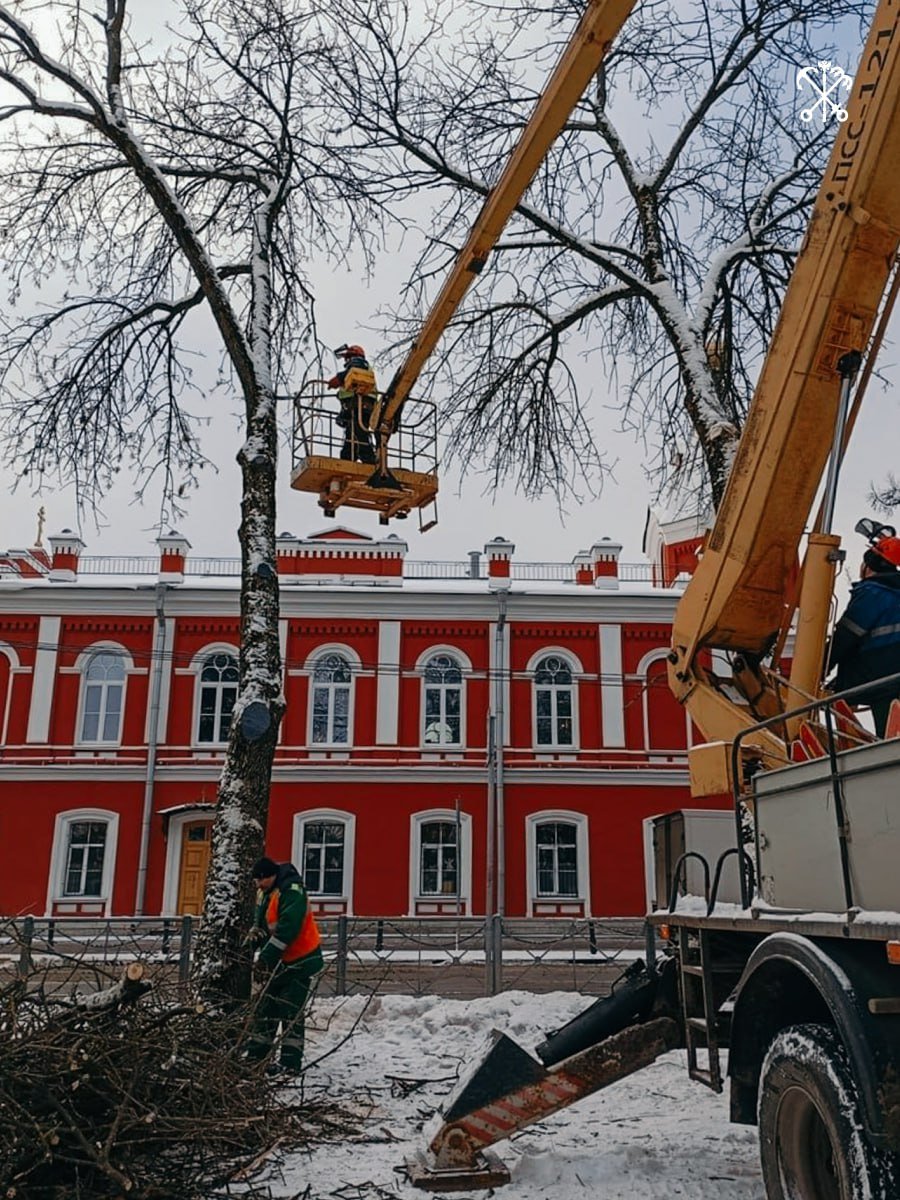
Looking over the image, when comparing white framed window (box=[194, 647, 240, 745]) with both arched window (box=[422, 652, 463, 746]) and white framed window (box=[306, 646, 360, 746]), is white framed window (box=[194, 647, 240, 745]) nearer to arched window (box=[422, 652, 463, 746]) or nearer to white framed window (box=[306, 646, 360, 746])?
white framed window (box=[306, 646, 360, 746])

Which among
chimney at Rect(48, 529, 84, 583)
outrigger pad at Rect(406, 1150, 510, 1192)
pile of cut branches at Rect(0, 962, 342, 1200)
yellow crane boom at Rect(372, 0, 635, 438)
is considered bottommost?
outrigger pad at Rect(406, 1150, 510, 1192)

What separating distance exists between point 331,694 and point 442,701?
2862 millimetres

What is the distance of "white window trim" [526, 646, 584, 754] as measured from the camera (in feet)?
85.5

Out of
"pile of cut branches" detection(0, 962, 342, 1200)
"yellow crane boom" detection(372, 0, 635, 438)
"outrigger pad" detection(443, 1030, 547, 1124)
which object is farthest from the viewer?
"yellow crane boom" detection(372, 0, 635, 438)

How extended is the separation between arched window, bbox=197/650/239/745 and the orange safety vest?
18.3 metres

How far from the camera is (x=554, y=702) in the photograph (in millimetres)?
26625

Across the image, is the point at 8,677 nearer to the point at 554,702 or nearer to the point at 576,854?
the point at 554,702

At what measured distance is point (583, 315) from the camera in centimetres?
1262

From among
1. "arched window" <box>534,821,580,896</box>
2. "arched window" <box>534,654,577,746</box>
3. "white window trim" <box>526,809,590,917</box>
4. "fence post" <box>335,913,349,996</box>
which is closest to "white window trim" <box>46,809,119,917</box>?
"white window trim" <box>526,809,590,917</box>

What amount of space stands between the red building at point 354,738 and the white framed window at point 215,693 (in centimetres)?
6

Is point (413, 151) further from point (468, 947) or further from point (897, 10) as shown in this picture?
point (468, 947)

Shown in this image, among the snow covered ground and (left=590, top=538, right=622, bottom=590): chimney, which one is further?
(left=590, top=538, right=622, bottom=590): chimney

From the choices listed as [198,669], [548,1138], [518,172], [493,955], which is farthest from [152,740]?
[548,1138]

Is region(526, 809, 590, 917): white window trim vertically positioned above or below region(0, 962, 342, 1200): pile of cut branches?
above
